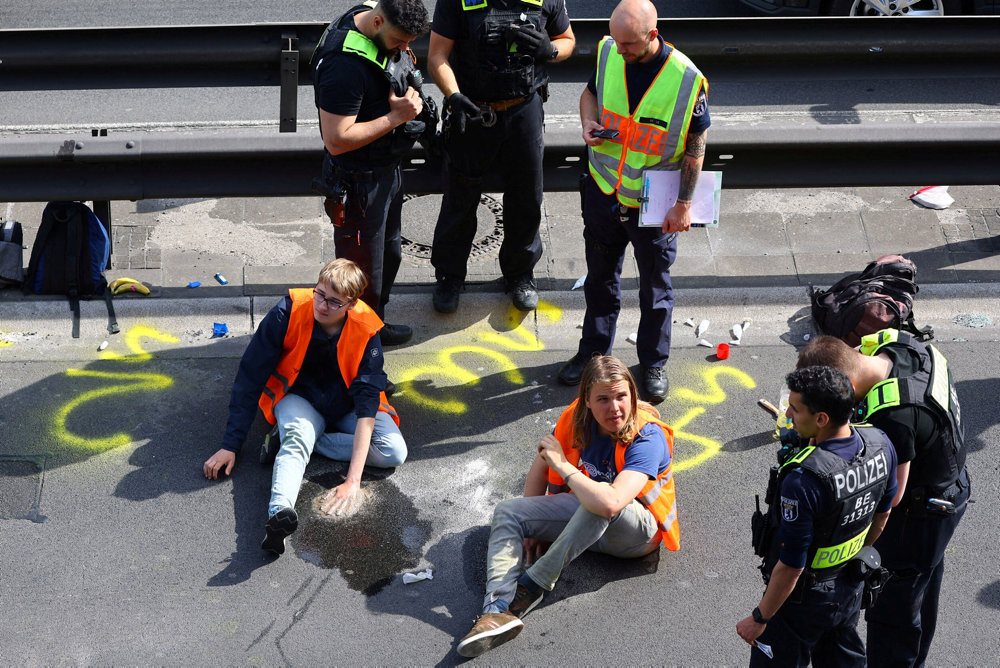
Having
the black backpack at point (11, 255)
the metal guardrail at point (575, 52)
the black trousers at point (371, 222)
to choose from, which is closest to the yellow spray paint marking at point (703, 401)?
the black trousers at point (371, 222)

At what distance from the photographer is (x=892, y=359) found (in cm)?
442

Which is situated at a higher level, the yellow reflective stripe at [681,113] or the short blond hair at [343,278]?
the yellow reflective stripe at [681,113]

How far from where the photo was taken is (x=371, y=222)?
6.16 meters

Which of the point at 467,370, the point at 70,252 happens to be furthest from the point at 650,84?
the point at 70,252

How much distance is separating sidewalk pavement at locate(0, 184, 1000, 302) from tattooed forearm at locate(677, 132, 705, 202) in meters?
1.41

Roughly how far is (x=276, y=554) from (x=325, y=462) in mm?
668

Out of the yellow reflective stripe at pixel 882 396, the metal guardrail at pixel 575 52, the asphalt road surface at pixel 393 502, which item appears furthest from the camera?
the metal guardrail at pixel 575 52

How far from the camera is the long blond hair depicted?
4.92m

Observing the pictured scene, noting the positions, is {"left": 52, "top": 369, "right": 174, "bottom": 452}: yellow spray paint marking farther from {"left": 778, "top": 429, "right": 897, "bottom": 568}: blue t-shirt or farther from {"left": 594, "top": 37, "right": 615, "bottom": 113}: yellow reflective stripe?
{"left": 778, "top": 429, "right": 897, "bottom": 568}: blue t-shirt

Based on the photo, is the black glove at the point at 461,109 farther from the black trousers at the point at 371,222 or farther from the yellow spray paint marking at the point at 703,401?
the yellow spray paint marking at the point at 703,401

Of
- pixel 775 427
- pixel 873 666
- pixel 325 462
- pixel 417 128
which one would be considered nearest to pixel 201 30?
pixel 417 128

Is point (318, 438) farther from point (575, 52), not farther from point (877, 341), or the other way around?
point (575, 52)

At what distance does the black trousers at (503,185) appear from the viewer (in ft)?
21.1

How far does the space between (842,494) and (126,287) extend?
4.55 m
